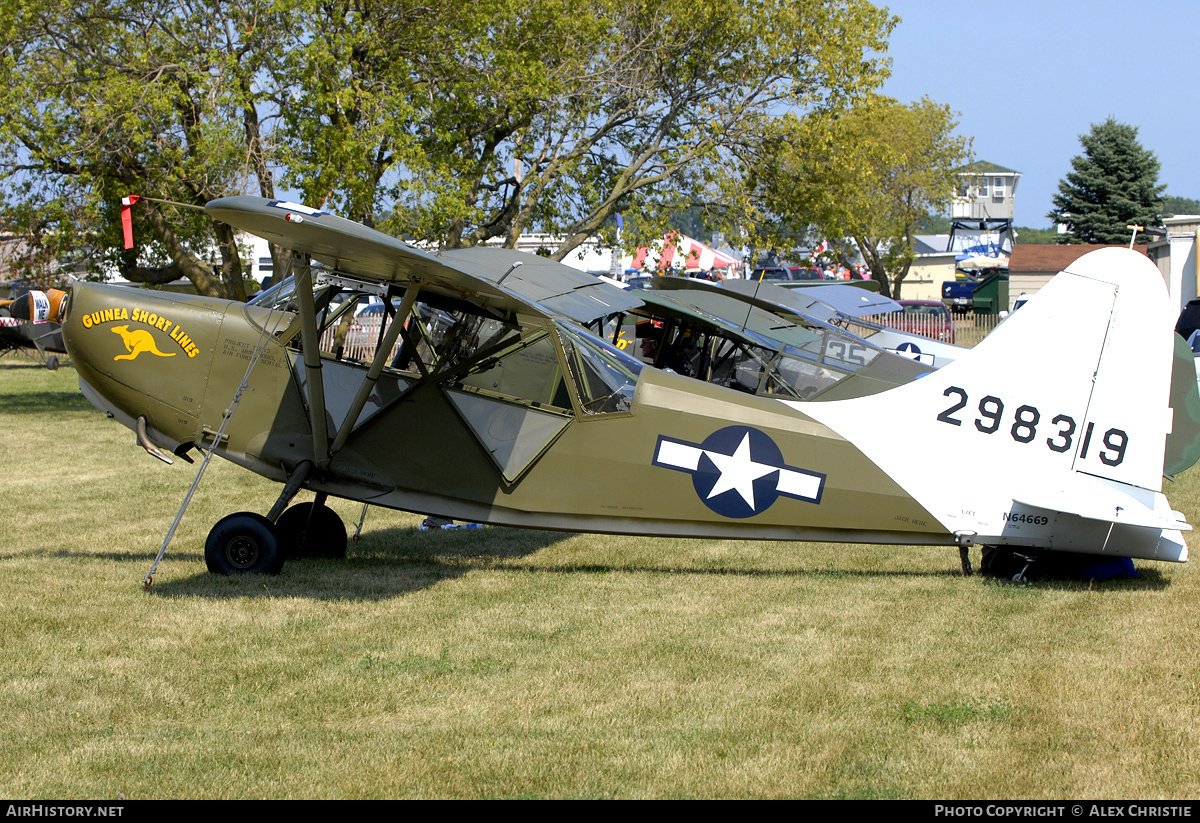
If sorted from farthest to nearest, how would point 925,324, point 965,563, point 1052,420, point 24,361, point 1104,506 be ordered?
point 925,324 < point 24,361 < point 965,563 < point 1052,420 < point 1104,506

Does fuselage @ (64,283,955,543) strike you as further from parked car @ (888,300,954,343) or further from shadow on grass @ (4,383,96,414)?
parked car @ (888,300,954,343)

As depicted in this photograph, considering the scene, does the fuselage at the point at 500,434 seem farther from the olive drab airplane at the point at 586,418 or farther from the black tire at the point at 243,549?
the black tire at the point at 243,549

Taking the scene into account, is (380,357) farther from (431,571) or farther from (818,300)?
(818,300)

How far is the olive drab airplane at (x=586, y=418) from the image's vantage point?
20.3ft

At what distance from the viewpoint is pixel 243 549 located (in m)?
7.19

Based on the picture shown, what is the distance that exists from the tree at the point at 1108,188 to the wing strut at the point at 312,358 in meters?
56.4

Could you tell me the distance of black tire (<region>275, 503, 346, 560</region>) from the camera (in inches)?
312

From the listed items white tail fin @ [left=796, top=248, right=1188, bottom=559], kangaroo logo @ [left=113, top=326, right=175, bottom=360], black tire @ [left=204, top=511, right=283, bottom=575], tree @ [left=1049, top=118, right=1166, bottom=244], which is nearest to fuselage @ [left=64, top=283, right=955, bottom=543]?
kangaroo logo @ [left=113, top=326, right=175, bottom=360]

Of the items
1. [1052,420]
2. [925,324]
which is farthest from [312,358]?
[925,324]

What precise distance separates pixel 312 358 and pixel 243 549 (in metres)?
1.40

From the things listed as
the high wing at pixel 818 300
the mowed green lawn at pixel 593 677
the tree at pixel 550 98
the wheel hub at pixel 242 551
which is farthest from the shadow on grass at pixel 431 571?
Result: the tree at pixel 550 98

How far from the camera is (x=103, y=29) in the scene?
18.3m

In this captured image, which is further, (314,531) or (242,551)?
(314,531)
